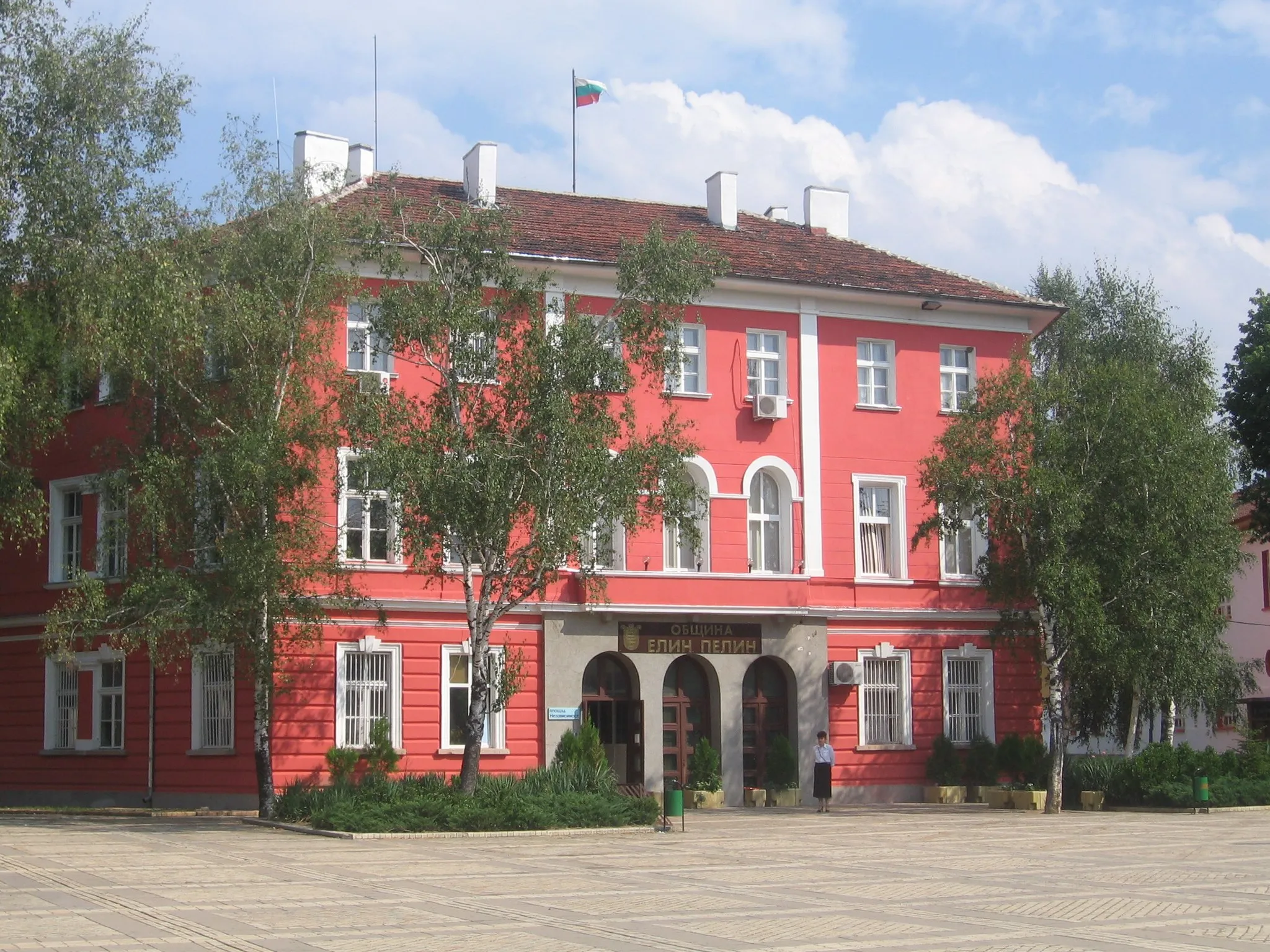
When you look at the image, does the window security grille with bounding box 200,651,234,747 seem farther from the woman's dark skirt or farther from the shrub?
the shrub

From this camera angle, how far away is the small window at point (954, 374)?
36344 millimetres

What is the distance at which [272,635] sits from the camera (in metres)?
26.3

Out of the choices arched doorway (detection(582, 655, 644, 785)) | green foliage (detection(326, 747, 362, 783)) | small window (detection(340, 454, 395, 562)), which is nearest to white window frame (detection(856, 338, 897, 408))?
arched doorway (detection(582, 655, 644, 785))

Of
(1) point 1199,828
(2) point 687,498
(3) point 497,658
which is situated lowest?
(1) point 1199,828

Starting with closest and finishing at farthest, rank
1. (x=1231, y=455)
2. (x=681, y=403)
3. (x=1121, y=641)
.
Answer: (x=1121, y=641)
(x=681, y=403)
(x=1231, y=455)

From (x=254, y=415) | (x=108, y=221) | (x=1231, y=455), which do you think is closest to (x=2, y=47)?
(x=108, y=221)

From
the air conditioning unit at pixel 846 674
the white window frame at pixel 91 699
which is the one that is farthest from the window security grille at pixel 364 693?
the air conditioning unit at pixel 846 674

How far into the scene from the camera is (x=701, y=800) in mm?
32125

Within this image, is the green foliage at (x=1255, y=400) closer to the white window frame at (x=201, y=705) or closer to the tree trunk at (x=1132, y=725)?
the tree trunk at (x=1132, y=725)

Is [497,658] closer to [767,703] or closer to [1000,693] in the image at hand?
[767,703]

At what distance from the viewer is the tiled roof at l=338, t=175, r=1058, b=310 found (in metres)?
33.6

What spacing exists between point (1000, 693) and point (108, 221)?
21.5m

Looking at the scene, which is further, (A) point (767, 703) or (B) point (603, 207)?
(B) point (603, 207)

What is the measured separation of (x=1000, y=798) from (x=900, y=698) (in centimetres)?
309
